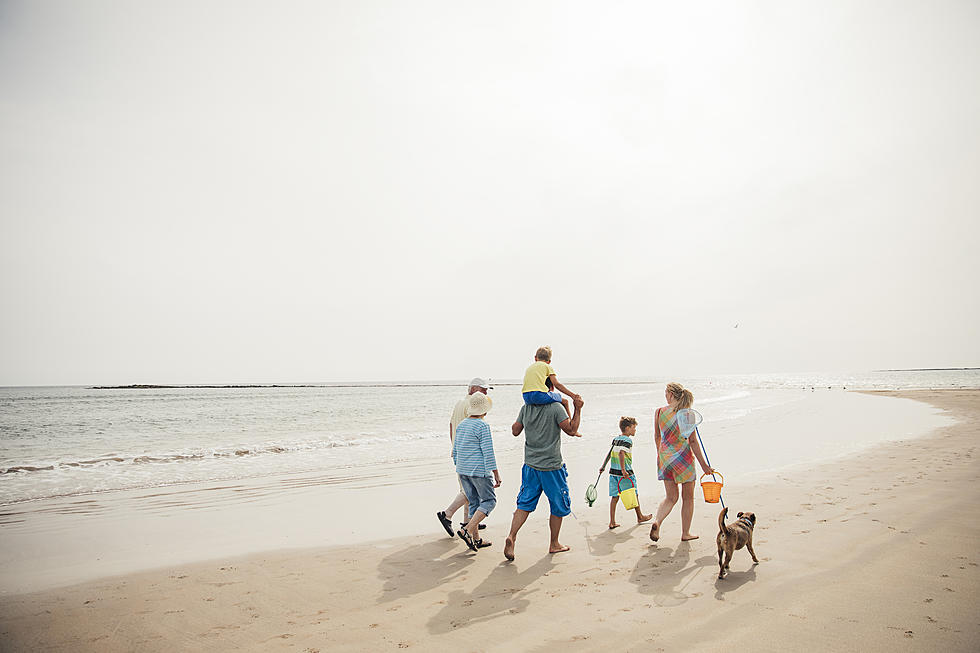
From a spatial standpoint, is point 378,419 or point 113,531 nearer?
point 113,531

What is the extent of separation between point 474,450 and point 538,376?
1240 mm

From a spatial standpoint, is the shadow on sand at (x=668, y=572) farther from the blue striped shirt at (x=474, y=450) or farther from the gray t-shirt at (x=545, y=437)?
the blue striped shirt at (x=474, y=450)

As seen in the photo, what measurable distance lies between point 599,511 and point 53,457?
666 inches

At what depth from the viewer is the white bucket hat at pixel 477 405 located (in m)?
6.14

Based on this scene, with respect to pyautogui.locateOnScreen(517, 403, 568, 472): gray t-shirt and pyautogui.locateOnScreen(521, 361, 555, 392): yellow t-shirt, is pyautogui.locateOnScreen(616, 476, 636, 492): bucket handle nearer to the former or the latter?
pyautogui.locateOnScreen(517, 403, 568, 472): gray t-shirt

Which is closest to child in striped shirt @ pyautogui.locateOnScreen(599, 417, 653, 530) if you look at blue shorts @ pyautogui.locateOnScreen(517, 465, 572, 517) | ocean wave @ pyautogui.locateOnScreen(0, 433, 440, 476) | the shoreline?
the shoreline

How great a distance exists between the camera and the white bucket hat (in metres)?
6.14

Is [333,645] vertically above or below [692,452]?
below

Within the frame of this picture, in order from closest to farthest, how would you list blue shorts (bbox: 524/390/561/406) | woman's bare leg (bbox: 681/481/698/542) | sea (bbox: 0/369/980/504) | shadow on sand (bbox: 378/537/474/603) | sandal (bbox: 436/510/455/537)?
shadow on sand (bbox: 378/537/474/603) → blue shorts (bbox: 524/390/561/406) → woman's bare leg (bbox: 681/481/698/542) → sandal (bbox: 436/510/455/537) → sea (bbox: 0/369/980/504)

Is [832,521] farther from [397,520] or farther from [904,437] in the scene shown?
[904,437]

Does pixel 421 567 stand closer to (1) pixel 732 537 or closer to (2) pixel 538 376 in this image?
(2) pixel 538 376

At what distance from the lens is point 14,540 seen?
697 centimetres

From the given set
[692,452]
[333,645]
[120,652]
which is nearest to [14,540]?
[120,652]

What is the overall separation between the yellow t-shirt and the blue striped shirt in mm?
741
